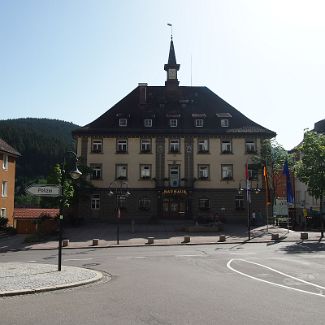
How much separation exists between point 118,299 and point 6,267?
906cm

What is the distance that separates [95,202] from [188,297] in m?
37.8

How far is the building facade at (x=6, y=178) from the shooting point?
4950cm

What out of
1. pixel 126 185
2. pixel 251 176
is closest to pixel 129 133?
pixel 126 185

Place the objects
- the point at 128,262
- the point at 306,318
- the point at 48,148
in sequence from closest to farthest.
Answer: the point at 306,318, the point at 128,262, the point at 48,148

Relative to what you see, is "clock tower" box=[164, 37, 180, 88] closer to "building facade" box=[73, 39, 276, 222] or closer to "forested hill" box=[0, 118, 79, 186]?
"building facade" box=[73, 39, 276, 222]

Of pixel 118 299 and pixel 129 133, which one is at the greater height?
pixel 129 133

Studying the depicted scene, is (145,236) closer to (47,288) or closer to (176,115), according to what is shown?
(176,115)

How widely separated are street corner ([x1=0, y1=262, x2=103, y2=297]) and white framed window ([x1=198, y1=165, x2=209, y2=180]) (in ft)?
105

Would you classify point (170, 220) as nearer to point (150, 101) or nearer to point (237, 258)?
point (150, 101)

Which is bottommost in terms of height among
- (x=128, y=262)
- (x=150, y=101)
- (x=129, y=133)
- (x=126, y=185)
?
(x=128, y=262)

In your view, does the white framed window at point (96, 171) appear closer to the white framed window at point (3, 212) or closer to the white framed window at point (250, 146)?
the white framed window at point (3, 212)

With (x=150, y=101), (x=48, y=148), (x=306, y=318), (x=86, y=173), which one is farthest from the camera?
(x=48, y=148)

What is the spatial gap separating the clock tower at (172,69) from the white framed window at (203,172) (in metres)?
12.0

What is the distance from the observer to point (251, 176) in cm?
4900
